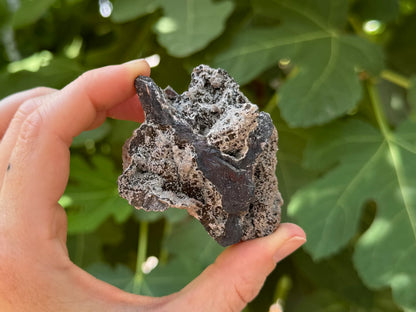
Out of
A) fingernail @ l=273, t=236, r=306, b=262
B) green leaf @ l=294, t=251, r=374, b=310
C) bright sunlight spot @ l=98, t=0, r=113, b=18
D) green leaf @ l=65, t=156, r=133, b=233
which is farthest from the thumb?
bright sunlight spot @ l=98, t=0, r=113, b=18

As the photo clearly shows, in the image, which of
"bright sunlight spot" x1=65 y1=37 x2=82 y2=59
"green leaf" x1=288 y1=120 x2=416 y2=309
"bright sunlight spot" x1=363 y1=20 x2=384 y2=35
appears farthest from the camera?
"bright sunlight spot" x1=65 y1=37 x2=82 y2=59

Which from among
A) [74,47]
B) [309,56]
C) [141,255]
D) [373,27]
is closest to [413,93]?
[309,56]

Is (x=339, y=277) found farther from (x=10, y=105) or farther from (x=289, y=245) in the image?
(x=10, y=105)

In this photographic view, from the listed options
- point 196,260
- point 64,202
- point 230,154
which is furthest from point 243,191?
point 64,202

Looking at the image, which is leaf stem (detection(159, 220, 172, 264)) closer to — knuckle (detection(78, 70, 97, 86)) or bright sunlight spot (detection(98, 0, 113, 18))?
knuckle (detection(78, 70, 97, 86))

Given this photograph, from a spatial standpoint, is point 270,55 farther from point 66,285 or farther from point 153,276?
point 66,285
